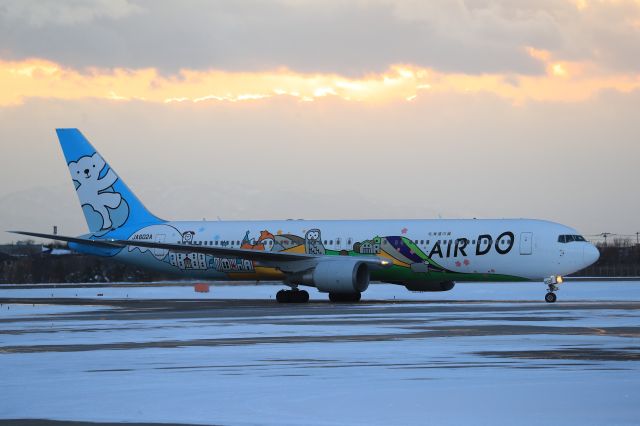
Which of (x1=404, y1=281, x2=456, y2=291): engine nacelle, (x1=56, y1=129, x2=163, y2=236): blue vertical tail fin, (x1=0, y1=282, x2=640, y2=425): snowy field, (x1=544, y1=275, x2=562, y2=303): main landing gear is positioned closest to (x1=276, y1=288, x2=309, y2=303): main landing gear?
(x1=404, y1=281, x2=456, y2=291): engine nacelle

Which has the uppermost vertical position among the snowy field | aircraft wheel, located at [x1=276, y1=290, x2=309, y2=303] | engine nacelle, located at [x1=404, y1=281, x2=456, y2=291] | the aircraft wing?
the aircraft wing

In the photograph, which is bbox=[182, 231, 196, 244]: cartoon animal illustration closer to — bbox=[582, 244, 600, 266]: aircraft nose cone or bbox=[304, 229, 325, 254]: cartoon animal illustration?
bbox=[304, 229, 325, 254]: cartoon animal illustration

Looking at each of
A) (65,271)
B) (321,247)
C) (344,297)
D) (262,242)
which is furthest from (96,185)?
(65,271)

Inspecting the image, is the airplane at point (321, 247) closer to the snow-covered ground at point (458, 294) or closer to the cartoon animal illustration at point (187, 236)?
the cartoon animal illustration at point (187, 236)

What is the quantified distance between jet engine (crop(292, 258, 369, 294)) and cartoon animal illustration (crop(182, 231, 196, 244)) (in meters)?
8.61

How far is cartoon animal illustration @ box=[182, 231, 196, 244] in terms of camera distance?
52.5 metres

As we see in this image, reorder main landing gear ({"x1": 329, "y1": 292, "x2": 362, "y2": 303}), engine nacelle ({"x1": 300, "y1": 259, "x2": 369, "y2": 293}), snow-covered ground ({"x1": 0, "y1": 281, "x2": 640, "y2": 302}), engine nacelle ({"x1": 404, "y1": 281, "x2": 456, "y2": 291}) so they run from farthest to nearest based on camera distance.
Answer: snow-covered ground ({"x1": 0, "y1": 281, "x2": 640, "y2": 302}), engine nacelle ({"x1": 404, "y1": 281, "x2": 456, "y2": 291}), main landing gear ({"x1": 329, "y1": 292, "x2": 362, "y2": 303}), engine nacelle ({"x1": 300, "y1": 259, "x2": 369, "y2": 293})

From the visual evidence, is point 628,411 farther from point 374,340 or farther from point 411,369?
point 374,340

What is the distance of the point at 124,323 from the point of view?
30703 mm

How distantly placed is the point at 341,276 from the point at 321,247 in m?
4.39

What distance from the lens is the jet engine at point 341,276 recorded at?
44594 mm

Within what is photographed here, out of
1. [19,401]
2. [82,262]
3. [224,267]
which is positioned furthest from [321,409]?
[82,262]

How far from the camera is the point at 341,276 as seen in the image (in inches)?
1758

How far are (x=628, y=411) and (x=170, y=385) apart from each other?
20.1ft
